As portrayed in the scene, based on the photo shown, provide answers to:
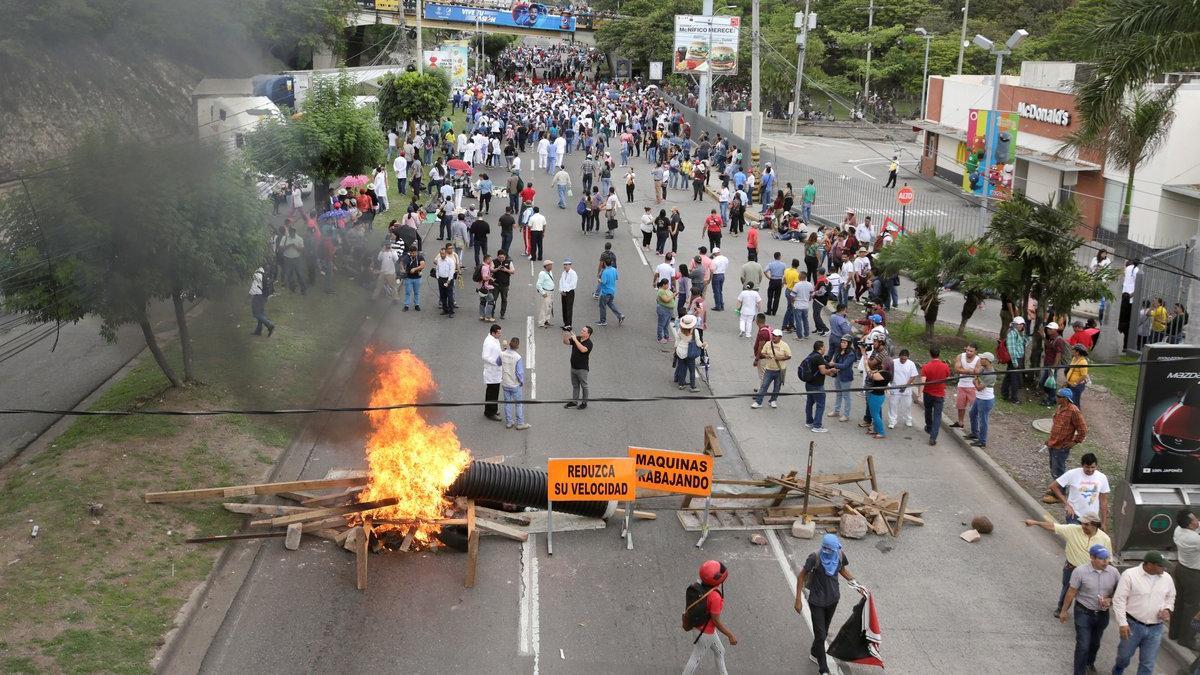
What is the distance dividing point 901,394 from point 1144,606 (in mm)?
7388

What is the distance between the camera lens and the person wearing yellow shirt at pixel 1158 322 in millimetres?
21062

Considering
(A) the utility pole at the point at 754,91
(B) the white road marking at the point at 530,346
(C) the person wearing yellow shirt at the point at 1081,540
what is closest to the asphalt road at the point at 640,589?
(C) the person wearing yellow shirt at the point at 1081,540

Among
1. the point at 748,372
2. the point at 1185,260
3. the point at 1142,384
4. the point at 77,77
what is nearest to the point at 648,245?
the point at 748,372

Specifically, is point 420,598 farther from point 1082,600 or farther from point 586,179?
point 586,179

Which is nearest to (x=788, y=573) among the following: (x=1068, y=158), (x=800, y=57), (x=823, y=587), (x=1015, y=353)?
(x=823, y=587)

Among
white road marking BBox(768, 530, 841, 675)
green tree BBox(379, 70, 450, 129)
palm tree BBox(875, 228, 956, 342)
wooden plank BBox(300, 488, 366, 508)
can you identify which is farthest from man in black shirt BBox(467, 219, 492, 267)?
green tree BBox(379, 70, 450, 129)

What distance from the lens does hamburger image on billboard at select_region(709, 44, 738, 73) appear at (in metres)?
52.3

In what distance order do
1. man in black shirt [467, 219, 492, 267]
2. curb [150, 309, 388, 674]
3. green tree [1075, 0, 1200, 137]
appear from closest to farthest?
curb [150, 309, 388, 674], green tree [1075, 0, 1200, 137], man in black shirt [467, 219, 492, 267]

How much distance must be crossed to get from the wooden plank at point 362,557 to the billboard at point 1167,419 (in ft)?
28.1

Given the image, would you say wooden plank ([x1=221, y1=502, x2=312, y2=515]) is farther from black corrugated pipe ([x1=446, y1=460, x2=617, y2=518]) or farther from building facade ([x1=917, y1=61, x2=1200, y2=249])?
building facade ([x1=917, y1=61, x2=1200, y2=249])

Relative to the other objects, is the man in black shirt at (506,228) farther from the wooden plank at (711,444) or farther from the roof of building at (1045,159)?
the roof of building at (1045,159)

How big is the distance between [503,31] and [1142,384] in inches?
3452

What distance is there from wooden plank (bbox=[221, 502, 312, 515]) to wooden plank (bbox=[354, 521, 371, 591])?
1.24m

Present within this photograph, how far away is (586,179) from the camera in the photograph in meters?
33.3
